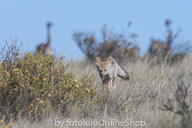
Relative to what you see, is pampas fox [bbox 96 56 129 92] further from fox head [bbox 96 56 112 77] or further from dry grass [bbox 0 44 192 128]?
dry grass [bbox 0 44 192 128]

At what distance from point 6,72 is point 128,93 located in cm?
302

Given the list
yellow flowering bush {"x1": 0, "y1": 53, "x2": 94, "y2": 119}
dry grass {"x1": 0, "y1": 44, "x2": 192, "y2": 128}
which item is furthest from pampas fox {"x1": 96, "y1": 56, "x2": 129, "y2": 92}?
yellow flowering bush {"x1": 0, "y1": 53, "x2": 94, "y2": 119}

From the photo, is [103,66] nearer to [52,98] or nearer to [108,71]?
[108,71]

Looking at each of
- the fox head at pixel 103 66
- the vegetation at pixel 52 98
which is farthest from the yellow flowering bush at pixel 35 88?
the fox head at pixel 103 66

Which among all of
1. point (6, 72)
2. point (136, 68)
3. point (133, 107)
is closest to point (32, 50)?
point (6, 72)

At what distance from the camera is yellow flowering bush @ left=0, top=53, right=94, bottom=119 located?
7.17 meters

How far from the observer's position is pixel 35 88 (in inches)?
281

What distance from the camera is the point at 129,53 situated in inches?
687

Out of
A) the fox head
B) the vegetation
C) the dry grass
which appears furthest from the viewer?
the fox head

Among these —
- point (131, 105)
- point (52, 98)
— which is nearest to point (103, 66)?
point (131, 105)

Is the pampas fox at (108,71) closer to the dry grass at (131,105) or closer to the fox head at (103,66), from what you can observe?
the fox head at (103,66)

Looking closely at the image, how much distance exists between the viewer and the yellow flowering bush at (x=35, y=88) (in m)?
7.17

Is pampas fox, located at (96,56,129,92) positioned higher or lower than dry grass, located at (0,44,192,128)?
higher

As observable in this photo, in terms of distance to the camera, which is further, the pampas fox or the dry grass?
the pampas fox
